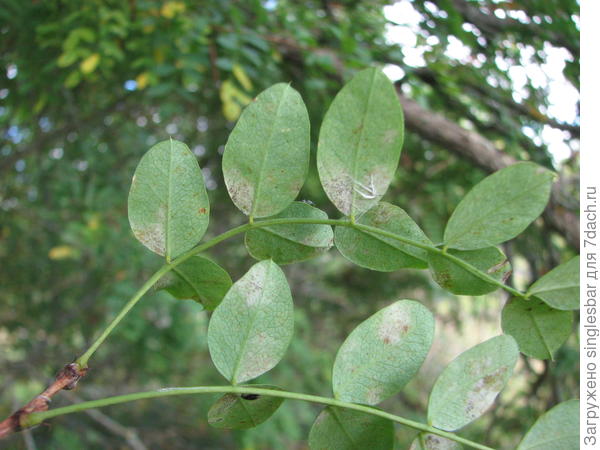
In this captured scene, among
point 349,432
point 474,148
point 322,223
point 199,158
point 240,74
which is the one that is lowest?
point 199,158

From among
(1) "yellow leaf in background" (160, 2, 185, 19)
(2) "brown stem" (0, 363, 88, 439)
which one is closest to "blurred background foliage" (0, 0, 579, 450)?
(1) "yellow leaf in background" (160, 2, 185, 19)

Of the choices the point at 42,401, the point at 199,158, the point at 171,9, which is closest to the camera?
the point at 42,401

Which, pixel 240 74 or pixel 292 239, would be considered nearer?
pixel 292 239

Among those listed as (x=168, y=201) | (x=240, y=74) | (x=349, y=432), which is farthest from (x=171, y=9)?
(x=349, y=432)

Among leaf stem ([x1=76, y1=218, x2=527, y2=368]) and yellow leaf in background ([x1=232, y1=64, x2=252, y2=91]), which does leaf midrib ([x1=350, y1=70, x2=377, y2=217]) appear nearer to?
leaf stem ([x1=76, y1=218, x2=527, y2=368])

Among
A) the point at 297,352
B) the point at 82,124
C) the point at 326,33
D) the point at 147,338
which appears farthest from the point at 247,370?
the point at 297,352

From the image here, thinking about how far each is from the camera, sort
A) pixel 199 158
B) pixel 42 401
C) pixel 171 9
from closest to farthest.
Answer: pixel 42 401 < pixel 171 9 < pixel 199 158

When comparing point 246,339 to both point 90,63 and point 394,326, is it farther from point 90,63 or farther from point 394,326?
point 90,63

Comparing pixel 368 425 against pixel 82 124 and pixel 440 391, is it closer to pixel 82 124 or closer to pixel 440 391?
pixel 440 391
